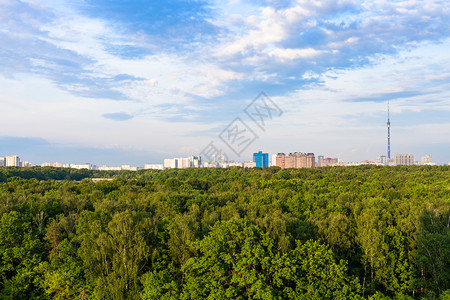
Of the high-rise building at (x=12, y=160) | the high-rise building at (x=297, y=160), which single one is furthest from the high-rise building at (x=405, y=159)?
the high-rise building at (x=12, y=160)

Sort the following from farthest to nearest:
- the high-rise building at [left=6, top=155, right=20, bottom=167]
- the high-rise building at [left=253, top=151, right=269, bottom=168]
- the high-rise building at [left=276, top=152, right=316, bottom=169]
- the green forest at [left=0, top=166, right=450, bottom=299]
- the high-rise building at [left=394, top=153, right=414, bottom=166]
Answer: the high-rise building at [left=394, top=153, right=414, bottom=166] → the high-rise building at [left=276, top=152, right=316, bottom=169] → the high-rise building at [left=253, top=151, right=269, bottom=168] → the high-rise building at [left=6, top=155, right=20, bottom=167] → the green forest at [left=0, top=166, right=450, bottom=299]

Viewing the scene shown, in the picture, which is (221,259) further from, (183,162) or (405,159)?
(405,159)

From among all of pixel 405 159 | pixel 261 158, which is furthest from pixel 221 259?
pixel 405 159

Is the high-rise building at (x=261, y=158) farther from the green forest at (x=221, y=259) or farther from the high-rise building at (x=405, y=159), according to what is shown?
the green forest at (x=221, y=259)

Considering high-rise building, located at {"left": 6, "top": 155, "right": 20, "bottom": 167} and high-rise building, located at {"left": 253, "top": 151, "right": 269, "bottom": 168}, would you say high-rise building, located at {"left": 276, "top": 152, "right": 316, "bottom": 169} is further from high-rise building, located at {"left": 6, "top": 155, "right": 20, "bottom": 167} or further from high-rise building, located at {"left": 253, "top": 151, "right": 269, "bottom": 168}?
high-rise building, located at {"left": 6, "top": 155, "right": 20, "bottom": 167}

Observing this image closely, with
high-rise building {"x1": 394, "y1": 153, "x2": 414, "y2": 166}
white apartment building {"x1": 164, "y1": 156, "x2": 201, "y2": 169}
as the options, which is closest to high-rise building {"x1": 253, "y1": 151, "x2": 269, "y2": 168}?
white apartment building {"x1": 164, "y1": 156, "x2": 201, "y2": 169}

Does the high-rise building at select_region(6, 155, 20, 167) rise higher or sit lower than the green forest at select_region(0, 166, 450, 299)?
higher

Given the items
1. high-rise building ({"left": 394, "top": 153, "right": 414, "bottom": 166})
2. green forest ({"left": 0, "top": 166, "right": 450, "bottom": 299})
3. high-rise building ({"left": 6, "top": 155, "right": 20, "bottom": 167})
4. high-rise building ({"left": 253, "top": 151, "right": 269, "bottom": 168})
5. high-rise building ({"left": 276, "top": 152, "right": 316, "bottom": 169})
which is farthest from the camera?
high-rise building ({"left": 394, "top": 153, "right": 414, "bottom": 166})

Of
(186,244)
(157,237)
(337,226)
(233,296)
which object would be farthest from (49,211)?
(337,226)
